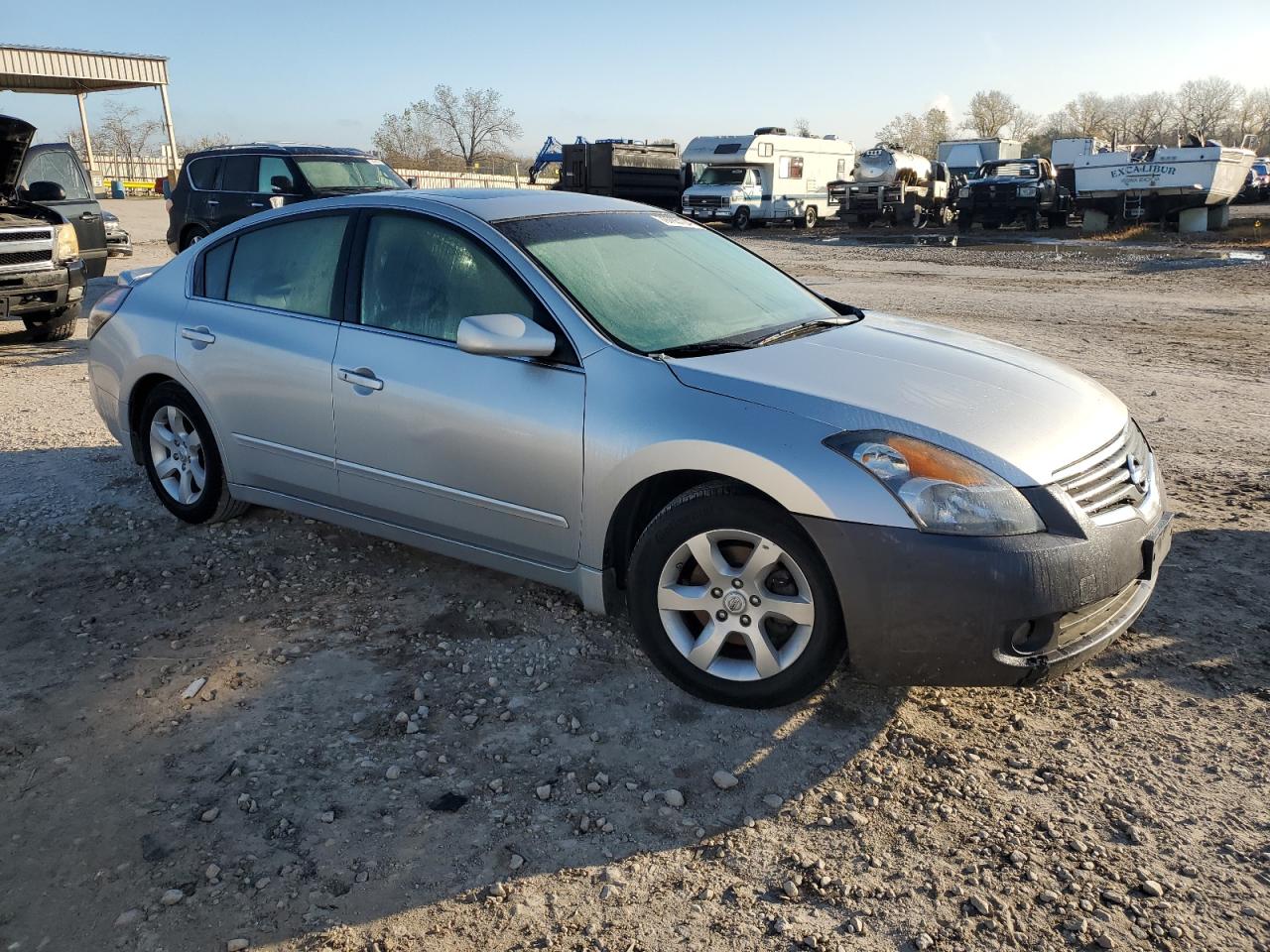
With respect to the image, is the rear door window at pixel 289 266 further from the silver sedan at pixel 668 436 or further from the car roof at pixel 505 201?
the car roof at pixel 505 201

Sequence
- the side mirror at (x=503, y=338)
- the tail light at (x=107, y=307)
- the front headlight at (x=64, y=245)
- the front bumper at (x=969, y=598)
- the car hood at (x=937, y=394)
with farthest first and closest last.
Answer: the front headlight at (x=64, y=245), the tail light at (x=107, y=307), the side mirror at (x=503, y=338), the car hood at (x=937, y=394), the front bumper at (x=969, y=598)

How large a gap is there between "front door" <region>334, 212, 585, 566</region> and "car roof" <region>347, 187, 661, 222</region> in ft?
0.43

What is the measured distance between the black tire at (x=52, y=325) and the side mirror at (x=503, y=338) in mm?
9000

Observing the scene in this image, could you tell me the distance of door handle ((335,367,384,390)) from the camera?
398 cm

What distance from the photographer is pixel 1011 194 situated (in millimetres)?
28078

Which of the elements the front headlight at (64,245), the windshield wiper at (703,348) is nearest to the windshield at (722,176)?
the front headlight at (64,245)

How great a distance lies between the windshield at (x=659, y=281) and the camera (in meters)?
3.75

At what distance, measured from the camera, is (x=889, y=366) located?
11.8 feet

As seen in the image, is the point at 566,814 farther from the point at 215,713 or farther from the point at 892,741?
the point at 215,713

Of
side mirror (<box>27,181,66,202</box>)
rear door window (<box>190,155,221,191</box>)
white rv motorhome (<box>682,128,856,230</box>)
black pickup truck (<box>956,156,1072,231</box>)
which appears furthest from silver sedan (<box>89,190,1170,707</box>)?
white rv motorhome (<box>682,128,856,230</box>)

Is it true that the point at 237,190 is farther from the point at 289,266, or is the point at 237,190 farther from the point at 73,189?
the point at 289,266

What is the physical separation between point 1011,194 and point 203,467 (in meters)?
27.4

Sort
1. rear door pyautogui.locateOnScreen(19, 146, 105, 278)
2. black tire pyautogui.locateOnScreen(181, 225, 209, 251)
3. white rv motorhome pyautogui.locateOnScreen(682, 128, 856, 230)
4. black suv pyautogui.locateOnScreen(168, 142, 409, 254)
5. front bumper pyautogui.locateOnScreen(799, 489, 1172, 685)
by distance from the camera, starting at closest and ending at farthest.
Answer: front bumper pyautogui.locateOnScreen(799, 489, 1172, 685)
rear door pyautogui.locateOnScreen(19, 146, 105, 278)
black suv pyautogui.locateOnScreen(168, 142, 409, 254)
black tire pyautogui.locateOnScreen(181, 225, 209, 251)
white rv motorhome pyautogui.locateOnScreen(682, 128, 856, 230)

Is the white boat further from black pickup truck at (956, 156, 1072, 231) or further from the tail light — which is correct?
the tail light
